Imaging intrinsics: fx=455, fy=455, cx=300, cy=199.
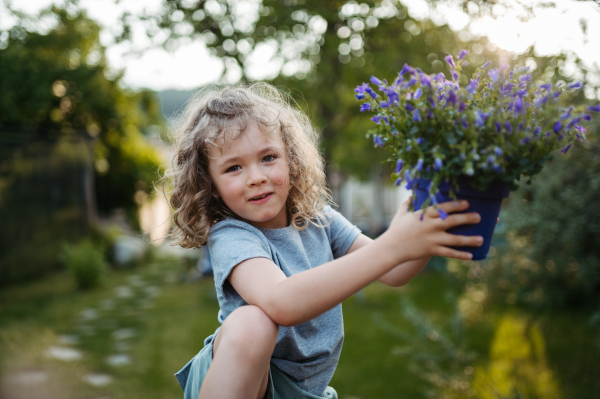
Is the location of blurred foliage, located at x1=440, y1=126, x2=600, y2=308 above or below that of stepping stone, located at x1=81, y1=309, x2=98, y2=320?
above

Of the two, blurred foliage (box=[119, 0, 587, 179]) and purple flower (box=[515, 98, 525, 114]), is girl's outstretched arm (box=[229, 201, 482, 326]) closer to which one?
purple flower (box=[515, 98, 525, 114])

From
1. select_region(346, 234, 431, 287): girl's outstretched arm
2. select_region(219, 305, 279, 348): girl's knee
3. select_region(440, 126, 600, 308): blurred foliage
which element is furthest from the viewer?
select_region(440, 126, 600, 308): blurred foliage

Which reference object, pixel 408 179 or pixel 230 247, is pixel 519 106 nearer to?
pixel 408 179

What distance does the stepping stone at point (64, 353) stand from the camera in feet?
15.4

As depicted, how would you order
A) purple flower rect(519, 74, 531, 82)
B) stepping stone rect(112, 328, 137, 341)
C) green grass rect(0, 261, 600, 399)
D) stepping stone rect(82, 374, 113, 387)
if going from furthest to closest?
stepping stone rect(112, 328, 137, 341)
stepping stone rect(82, 374, 113, 387)
green grass rect(0, 261, 600, 399)
purple flower rect(519, 74, 531, 82)

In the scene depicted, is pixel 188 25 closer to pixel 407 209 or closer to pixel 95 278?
pixel 95 278

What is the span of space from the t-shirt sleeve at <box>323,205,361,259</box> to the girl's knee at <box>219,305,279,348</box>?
69cm

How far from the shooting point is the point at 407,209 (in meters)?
1.23

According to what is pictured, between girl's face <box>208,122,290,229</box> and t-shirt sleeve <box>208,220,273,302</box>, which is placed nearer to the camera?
t-shirt sleeve <box>208,220,273,302</box>

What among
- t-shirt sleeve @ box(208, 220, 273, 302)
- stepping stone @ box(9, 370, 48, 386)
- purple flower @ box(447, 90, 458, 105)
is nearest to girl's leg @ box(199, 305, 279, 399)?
t-shirt sleeve @ box(208, 220, 273, 302)

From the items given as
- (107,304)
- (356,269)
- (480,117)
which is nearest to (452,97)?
(480,117)

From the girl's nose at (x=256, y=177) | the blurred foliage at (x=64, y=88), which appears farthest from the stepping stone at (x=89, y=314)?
the girl's nose at (x=256, y=177)

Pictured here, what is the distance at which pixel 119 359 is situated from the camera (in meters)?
4.81

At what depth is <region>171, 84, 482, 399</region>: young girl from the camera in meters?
1.23
